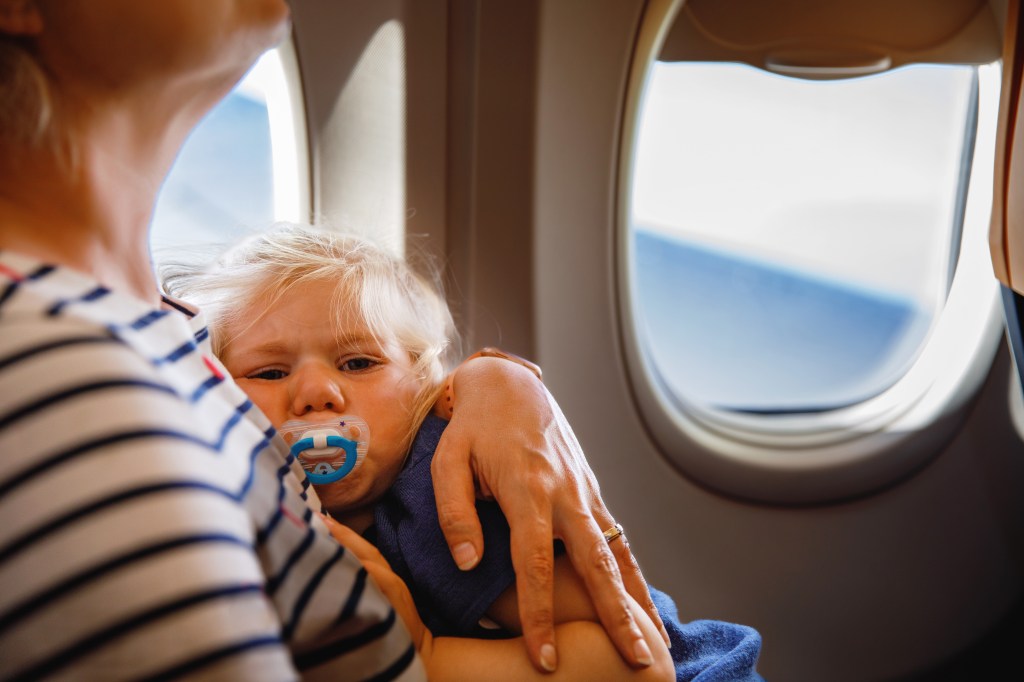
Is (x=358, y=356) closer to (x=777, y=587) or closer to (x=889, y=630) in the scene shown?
(x=777, y=587)

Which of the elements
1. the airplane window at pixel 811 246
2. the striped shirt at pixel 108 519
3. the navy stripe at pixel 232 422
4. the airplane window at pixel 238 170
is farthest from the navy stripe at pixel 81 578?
the airplane window at pixel 811 246

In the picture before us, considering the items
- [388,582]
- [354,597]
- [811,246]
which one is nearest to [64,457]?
[354,597]

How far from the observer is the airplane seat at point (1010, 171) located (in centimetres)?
108

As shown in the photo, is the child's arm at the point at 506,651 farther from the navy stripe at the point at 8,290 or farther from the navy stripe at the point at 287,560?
the navy stripe at the point at 8,290

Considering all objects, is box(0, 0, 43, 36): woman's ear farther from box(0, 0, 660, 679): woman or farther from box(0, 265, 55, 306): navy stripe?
box(0, 265, 55, 306): navy stripe

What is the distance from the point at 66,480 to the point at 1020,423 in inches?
78.5

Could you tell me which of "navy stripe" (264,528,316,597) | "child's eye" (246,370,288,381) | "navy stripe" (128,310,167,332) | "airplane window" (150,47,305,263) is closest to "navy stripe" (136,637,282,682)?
"navy stripe" (264,528,316,597)

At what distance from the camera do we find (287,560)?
601 millimetres

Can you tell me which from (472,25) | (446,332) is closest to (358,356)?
(446,332)

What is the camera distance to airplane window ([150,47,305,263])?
1411 millimetres

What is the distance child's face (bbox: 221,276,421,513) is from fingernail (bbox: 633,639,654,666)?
36cm

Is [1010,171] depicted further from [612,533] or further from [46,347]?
[46,347]

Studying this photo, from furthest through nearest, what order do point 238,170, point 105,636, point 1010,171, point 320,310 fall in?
point 238,170 → point 1010,171 → point 320,310 → point 105,636

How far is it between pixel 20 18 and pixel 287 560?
1.42 feet
